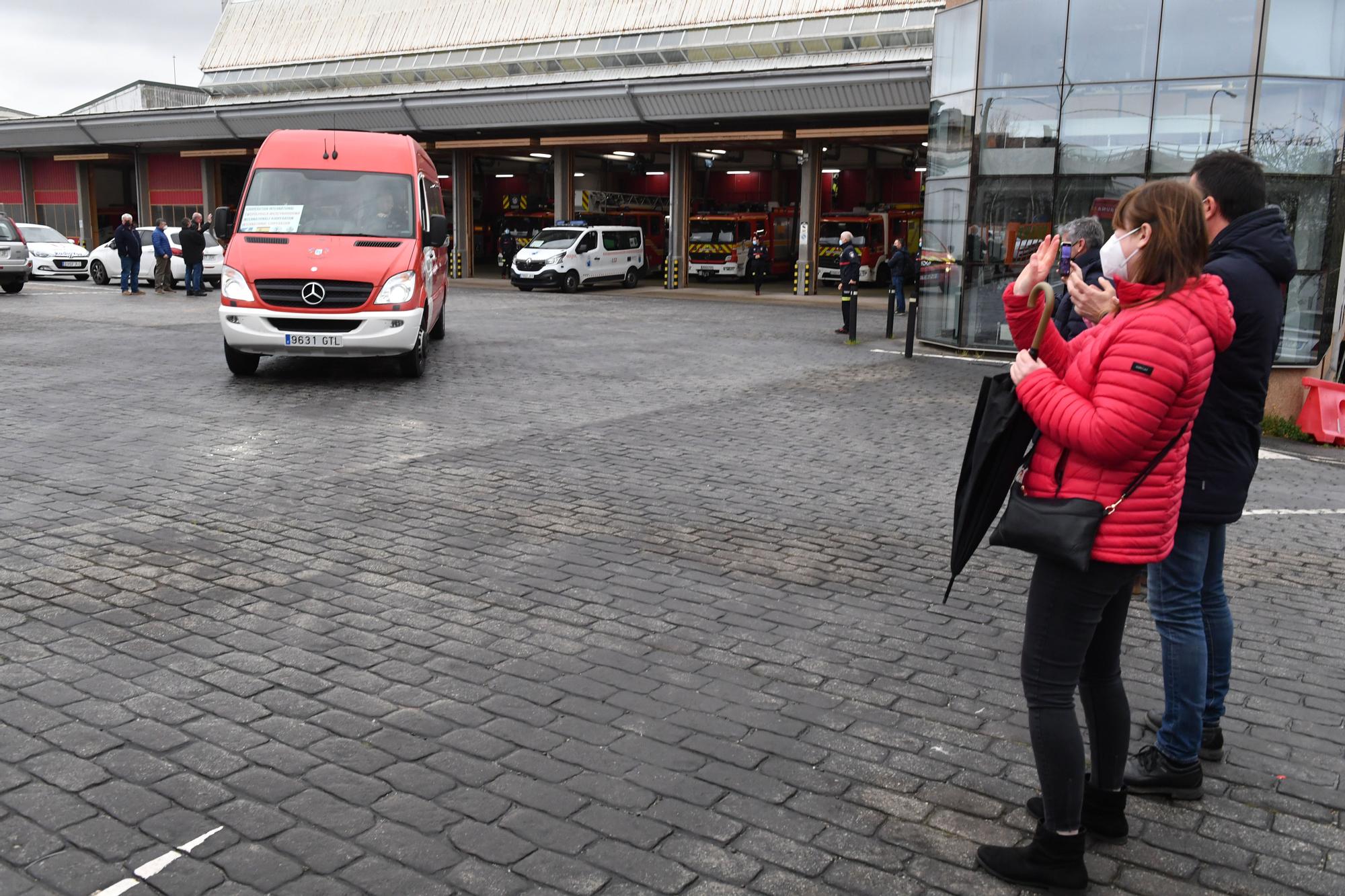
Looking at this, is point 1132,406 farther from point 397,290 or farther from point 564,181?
point 564,181

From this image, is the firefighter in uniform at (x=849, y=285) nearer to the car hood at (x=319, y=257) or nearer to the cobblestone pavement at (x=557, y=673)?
the car hood at (x=319, y=257)

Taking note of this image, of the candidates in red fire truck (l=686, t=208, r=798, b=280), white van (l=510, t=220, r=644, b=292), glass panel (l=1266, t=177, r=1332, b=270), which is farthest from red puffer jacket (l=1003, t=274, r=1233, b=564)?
red fire truck (l=686, t=208, r=798, b=280)

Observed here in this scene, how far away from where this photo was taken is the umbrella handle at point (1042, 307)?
127 inches

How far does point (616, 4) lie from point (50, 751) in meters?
36.3

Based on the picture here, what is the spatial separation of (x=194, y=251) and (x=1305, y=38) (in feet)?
71.1

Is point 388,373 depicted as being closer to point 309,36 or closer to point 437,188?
point 437,188

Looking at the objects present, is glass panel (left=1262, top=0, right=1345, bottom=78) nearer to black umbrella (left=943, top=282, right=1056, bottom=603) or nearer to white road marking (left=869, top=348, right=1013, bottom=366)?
white road marking (left=869, top=348, right=1013, bottom=366)

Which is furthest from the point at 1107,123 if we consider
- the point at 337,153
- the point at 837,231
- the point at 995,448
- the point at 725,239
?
the point at 725,239

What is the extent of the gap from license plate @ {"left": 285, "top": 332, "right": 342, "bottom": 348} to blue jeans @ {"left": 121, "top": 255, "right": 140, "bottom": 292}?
16.6m

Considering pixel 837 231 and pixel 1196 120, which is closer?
pixel 1196 120

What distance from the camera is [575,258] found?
3131 centimetres

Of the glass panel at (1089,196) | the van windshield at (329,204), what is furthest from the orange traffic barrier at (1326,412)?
the van windshield at (329,204)

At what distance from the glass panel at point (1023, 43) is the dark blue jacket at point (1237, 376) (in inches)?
530

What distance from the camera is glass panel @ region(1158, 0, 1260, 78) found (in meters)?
13.9
